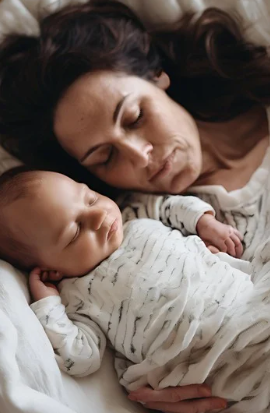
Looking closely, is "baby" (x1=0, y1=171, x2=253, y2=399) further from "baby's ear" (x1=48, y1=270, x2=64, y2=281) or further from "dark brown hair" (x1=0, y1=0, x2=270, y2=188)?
"dark brown hair" (x1=0, y1=0, x2=270, y2=188)

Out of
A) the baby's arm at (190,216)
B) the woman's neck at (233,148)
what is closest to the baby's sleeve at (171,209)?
the baby's arm at (190,216)

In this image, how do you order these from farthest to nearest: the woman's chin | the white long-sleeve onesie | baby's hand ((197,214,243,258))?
the woman's chin, baby's hand ((197,214,243,258)), the white long-sleeve onesie

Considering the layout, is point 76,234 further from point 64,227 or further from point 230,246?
point 230,246

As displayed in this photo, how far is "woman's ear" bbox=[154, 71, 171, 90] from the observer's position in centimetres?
138

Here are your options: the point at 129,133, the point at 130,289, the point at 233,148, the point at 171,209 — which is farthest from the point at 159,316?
the point at 233,148

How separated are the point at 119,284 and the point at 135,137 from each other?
1.09 feet

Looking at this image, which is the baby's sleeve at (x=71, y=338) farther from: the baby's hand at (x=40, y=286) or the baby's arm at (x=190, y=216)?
the baby's arm at (x=190, y=216)

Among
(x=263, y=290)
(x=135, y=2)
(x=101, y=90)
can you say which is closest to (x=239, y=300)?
(x=263, y=290)

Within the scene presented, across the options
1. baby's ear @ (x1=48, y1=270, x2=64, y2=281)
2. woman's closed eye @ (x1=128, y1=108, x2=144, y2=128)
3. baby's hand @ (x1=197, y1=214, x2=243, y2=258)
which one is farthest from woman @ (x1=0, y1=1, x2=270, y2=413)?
baby's ear @ (x1=48, y1=270, x2=64, y2=281)

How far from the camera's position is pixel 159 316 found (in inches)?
40.5

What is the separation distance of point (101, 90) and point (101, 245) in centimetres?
33

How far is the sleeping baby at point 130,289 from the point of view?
3.30 ft

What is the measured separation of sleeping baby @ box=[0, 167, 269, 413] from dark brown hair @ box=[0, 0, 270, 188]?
249 mm

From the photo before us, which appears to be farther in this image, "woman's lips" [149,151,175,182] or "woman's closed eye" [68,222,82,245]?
"woman's lips" [149,151,175,182]
